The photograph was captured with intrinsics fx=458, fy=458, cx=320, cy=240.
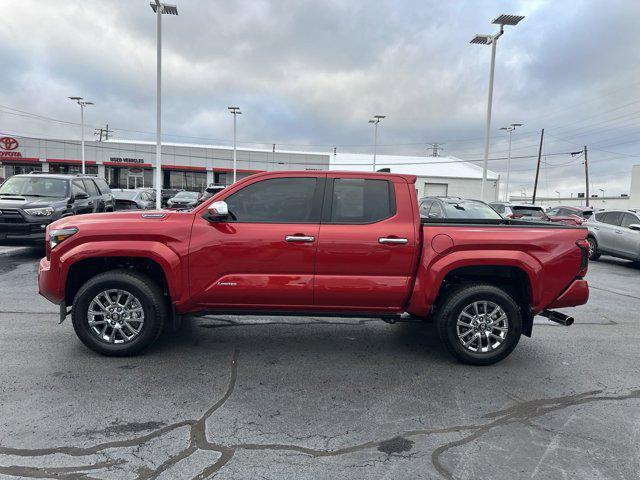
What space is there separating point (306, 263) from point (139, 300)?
167 centimetres

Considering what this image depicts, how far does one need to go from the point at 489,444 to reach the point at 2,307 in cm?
639

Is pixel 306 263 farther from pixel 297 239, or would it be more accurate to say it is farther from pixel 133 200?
pixel 133 200

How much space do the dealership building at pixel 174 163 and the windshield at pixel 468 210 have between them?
3593 centimetres

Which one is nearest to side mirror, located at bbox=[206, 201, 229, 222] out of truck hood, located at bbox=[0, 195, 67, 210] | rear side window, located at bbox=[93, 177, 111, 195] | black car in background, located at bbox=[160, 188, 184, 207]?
truck hood, located at bbox=[0, 195, 67, 210]

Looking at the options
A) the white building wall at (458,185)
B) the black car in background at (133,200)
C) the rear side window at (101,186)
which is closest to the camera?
the rear side window at (101,186)

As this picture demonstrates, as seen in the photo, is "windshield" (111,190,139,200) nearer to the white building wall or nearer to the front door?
the front door

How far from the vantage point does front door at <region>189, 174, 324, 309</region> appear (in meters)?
4.40

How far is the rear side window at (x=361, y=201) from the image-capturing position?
15.0ft

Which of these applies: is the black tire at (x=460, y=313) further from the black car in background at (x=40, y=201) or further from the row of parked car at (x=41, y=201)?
the black car in background at (x=40, y=201)

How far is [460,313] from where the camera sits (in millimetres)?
4547

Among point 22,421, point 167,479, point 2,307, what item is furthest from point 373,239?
point 2,307

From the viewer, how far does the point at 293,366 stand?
4.50m

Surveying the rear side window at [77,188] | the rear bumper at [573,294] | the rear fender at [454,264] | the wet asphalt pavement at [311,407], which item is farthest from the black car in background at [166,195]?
the rear bumper at [573,294]

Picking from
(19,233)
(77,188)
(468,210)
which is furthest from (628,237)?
(19,233)
